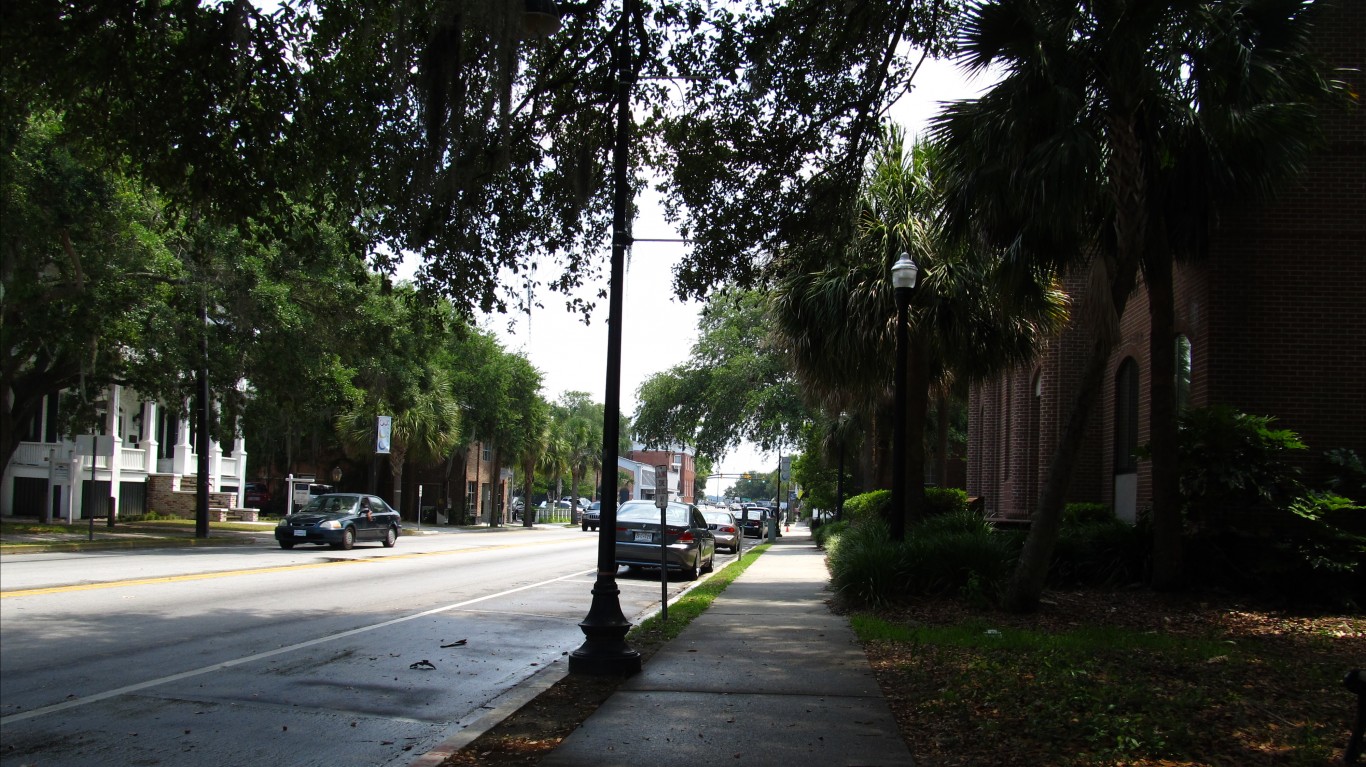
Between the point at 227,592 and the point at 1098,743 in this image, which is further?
the point at 227,592

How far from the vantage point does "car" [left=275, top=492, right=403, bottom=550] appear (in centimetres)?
2511

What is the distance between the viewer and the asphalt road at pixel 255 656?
6410 millimetres

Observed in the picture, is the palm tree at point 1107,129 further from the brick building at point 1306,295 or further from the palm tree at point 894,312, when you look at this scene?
the palm tree at point 894,312

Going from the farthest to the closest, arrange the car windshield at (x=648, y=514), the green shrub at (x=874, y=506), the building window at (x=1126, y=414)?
the green shrub at (x=874, y=506)
the car windshield at (x=648, y=514)
the building window at (x=1126, y=414)

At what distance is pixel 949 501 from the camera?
21.1 m

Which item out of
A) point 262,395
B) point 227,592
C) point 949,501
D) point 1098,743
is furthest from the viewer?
point 262,395

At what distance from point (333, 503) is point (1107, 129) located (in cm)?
2143

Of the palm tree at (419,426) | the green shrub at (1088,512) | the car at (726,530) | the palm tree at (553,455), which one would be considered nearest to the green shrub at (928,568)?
the green shrub at (1088,512)

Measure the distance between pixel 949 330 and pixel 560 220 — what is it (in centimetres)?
725

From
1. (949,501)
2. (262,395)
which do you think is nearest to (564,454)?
(262,395)

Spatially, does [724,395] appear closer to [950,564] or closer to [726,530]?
[726,530]

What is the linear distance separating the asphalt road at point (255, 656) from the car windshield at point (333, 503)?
8.24 m

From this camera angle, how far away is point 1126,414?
59.7 feet

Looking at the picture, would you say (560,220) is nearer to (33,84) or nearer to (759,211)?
(759,211)
